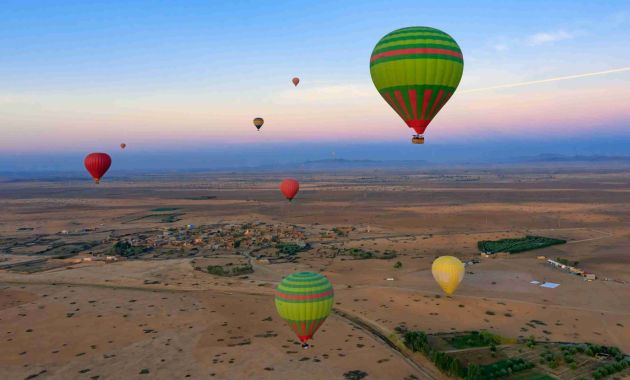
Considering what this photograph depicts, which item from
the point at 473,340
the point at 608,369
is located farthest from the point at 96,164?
the point at 608,369

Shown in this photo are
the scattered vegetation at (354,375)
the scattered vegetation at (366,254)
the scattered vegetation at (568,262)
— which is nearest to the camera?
the scattered vegetation at (354,375)

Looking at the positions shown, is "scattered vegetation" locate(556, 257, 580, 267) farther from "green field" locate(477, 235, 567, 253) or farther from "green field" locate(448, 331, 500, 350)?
"green field" locate(448, 331, 500, 350)

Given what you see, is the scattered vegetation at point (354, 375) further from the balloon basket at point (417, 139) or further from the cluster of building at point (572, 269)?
the cluster of building at point (572, 269)

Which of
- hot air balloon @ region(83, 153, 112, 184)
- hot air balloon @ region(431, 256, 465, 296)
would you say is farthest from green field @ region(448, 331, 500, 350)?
hot air balloon @ region(83, 153, 112, 184)

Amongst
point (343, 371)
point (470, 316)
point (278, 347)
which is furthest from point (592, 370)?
point (278, 347)

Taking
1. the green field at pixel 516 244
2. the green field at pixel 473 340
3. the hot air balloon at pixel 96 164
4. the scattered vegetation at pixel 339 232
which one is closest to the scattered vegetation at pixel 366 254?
the green field at pixel 516 244
